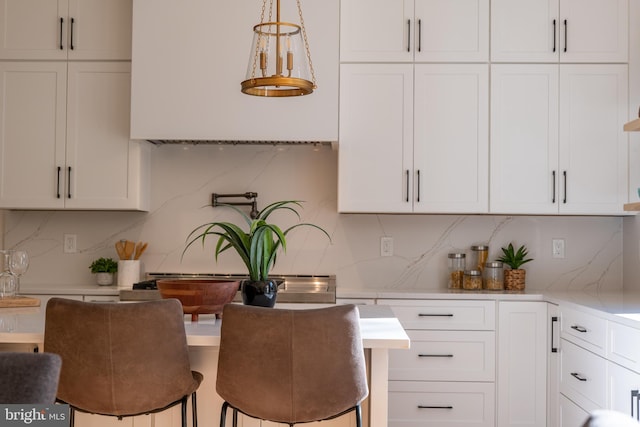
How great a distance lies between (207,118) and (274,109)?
364 millimetres

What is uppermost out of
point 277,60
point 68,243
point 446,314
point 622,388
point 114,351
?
point 277,60

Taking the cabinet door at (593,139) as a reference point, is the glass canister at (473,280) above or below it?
below

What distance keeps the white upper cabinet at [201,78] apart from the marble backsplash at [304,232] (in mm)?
413

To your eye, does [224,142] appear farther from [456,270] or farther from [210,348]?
[210,348]

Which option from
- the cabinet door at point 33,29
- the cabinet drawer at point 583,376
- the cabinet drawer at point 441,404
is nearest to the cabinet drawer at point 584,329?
the cabinet drawer at point 583,376

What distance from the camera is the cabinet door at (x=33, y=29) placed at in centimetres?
405

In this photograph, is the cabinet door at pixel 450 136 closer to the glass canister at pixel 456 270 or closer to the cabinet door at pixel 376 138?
the cabinet door at pixel 376 138

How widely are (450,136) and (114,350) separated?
242cm

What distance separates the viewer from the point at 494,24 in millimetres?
3975

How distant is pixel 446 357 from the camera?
382 cm

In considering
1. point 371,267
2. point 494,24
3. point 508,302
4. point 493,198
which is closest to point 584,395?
point 508,302

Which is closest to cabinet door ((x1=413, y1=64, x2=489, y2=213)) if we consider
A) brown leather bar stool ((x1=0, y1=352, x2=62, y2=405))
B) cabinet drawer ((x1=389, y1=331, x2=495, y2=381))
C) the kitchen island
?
cabinet drawer ((x1=389, y1=331, x2=495, y2=381))

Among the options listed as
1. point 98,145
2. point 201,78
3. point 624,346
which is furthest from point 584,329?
point 98,145

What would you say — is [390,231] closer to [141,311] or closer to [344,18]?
[344,18]
